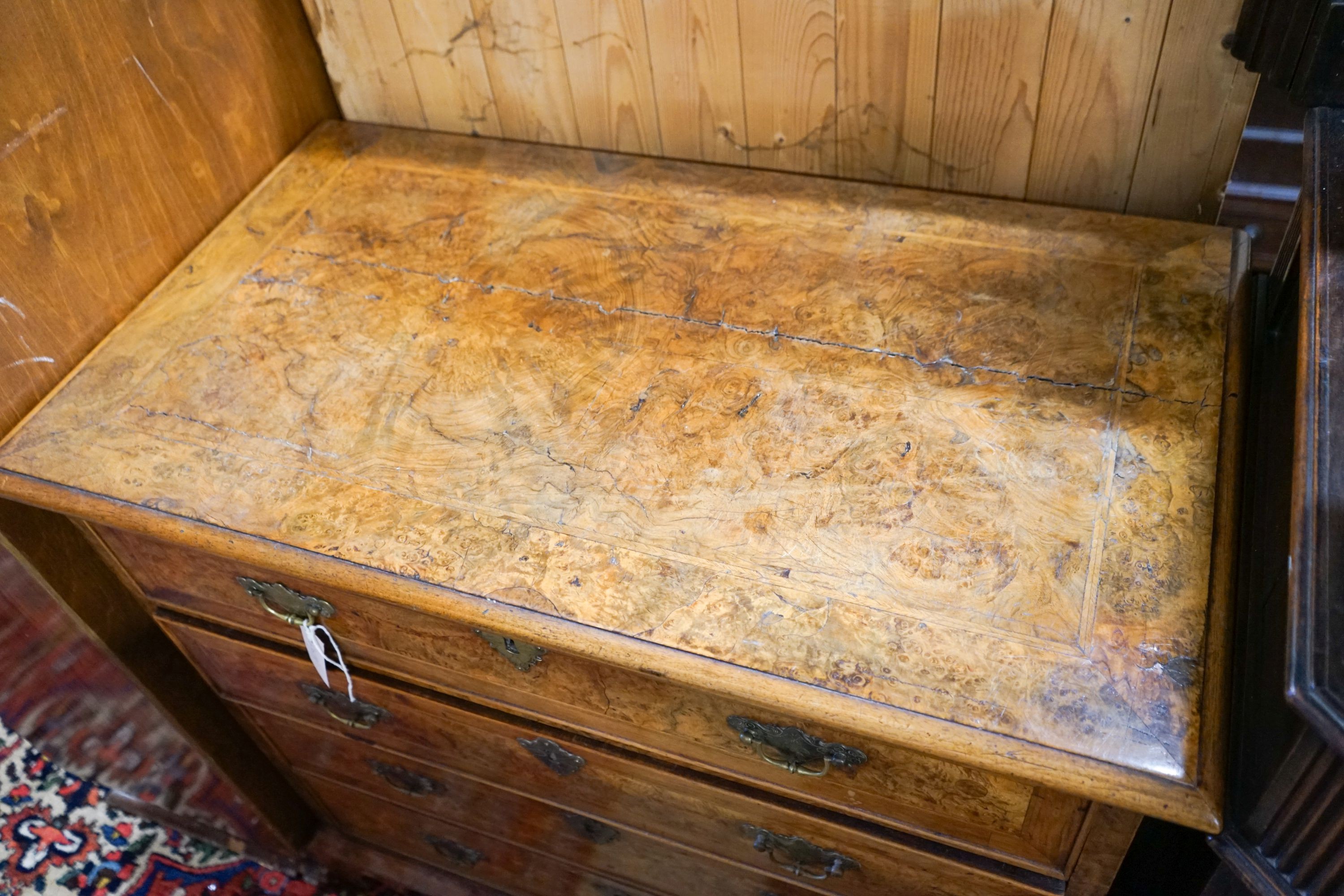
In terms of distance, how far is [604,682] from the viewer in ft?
3.37

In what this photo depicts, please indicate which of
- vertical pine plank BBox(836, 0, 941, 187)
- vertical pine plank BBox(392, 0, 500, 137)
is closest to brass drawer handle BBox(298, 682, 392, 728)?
vertical pine plank BBox(392, 0, 500, 137)

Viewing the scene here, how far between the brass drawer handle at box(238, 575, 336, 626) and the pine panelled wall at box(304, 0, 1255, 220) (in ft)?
2.31

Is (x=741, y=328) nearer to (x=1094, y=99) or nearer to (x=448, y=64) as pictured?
(x=1094, y=99)

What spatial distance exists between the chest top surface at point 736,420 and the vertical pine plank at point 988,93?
0.16ft

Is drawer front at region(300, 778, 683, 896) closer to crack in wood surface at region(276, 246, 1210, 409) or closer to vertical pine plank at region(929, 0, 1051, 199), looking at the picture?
crack in wood surface at region(276, 246, 1210, 409)

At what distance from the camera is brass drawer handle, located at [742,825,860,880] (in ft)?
3.66

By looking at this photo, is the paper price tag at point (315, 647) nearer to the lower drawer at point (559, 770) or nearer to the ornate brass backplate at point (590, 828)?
the lower drawer at point (559, 770)

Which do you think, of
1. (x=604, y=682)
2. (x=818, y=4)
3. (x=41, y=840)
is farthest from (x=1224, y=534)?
(x=41, y=840)

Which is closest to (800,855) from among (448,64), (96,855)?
(448,64)

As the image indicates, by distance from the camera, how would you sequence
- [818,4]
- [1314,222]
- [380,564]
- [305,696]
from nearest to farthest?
1. [1314,222]
2. [380,564]
3. [818,4]
4. [305,696]

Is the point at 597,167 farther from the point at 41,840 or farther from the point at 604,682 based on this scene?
the point at 41,840

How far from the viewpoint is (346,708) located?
1.31 m

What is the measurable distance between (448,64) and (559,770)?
935 mm

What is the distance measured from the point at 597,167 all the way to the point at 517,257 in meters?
0.20
